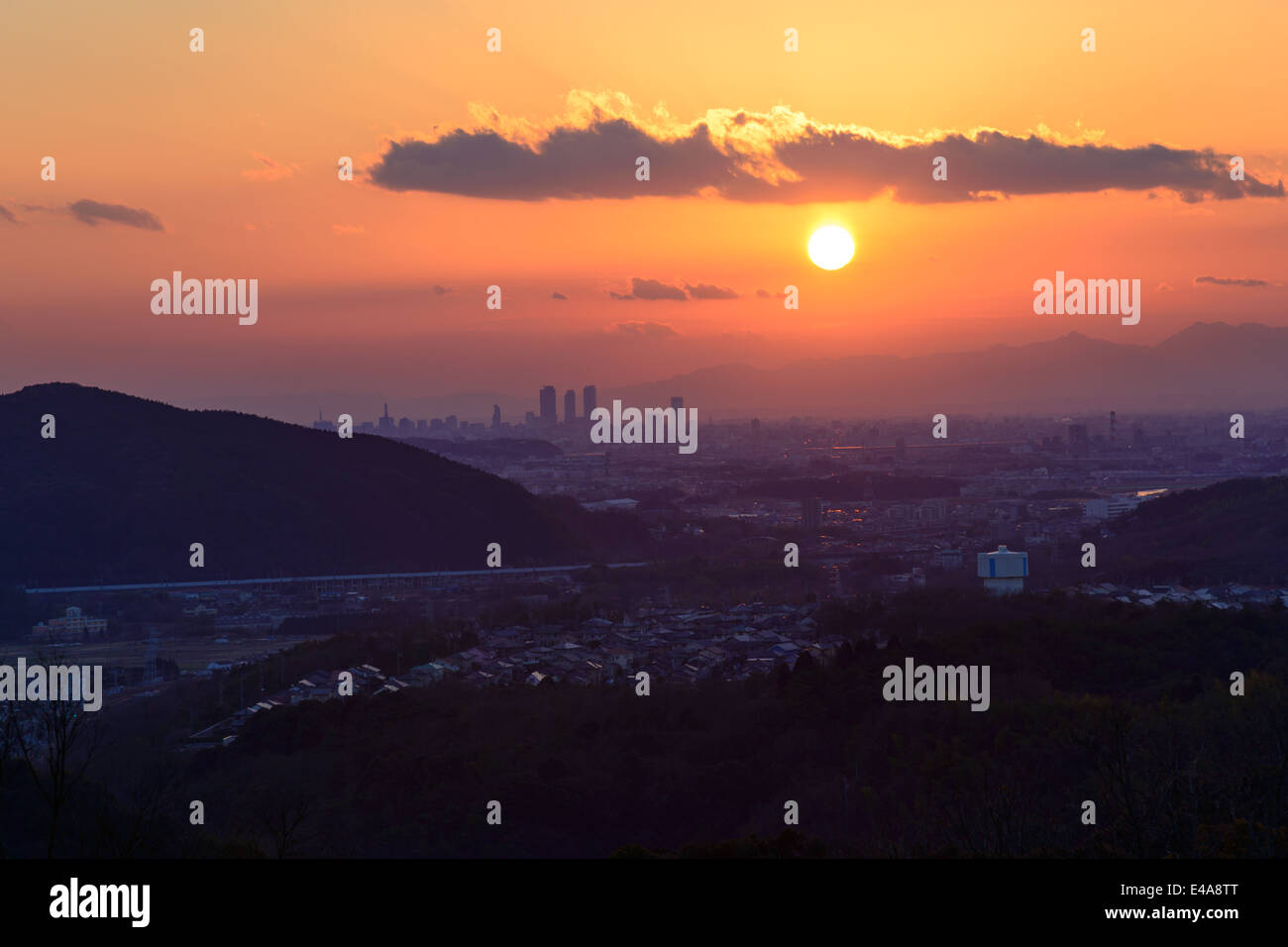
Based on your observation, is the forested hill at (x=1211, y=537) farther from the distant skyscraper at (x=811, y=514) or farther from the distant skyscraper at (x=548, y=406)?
the distant skyscraper at (x=548, y=406)

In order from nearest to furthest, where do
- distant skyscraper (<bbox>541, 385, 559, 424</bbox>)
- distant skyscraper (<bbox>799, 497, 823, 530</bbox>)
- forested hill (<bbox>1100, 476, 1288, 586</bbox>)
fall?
forested hill (<bbox>1100, 476, 1288, 586</bbox>) → distant skyscraper (<bbox>799, 497, 823, 530</bbox>) → distant skyscraper (<bbox>541, 385, 559, 424</bbox>)

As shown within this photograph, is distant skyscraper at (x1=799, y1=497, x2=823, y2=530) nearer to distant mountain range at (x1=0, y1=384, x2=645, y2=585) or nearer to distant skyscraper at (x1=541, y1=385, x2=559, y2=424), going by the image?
distant mountain range at (x1=0, y1=384, x2=645, y2=585)

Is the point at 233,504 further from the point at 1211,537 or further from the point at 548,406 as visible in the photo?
the point at 548,406

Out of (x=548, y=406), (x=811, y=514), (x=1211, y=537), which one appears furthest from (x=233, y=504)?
(x=548, y=406)

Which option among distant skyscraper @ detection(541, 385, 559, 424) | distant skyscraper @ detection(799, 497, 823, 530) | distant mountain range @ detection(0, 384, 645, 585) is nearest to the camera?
distant mountain range @ detection(0, 384, 645, 585)

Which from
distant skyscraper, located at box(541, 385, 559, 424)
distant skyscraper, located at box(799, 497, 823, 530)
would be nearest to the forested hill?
distant skyscraper, located at box(799, 497, 823, 530)
